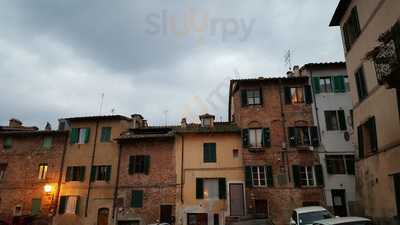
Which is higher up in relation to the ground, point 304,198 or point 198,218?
point 304,198

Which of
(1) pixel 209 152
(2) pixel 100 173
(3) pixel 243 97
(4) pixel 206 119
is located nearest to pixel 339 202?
(1) pixel 209 152

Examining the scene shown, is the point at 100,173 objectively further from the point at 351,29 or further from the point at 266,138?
the point at 351,29

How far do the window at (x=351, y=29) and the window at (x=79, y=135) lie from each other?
78.1ft

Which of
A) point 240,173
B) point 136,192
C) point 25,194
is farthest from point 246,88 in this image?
point 25,194

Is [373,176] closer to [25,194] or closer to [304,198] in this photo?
[304,198]

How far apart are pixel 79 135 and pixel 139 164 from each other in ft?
23.4

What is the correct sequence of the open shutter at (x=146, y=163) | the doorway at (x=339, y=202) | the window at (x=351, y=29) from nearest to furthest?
the window at (x=351, y=29) < the doorway at (x=339, y=202) < the open shutter at (x=146, y=163)

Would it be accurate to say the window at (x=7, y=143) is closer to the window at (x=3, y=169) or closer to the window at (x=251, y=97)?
the window at (x=3, y=169)

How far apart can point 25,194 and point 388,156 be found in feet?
97.9

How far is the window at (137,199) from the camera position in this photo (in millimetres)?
26500

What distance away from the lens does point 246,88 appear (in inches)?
1072

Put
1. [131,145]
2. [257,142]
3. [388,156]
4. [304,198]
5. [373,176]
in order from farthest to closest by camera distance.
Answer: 1. [131,145]
2. [257,142]
3. [304,198]
4. [373,176]
5. [388,156]

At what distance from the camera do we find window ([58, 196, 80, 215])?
89.5 feet

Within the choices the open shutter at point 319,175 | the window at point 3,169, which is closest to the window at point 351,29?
the open shutter at point 319,175
